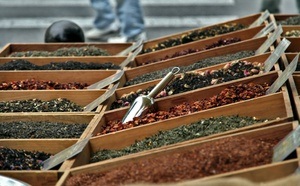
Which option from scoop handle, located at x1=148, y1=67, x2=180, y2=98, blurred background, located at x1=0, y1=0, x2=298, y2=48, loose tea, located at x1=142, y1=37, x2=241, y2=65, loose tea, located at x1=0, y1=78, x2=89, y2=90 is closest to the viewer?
scoop handle, located at x1=148, y1=67, x2=180, y2=98

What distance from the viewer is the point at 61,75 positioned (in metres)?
4.48

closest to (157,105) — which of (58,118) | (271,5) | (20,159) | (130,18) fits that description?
(58,118)

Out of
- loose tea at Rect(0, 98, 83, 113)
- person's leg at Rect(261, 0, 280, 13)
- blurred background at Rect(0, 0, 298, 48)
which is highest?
blurred background at Rect(0, 0, 298, 48)

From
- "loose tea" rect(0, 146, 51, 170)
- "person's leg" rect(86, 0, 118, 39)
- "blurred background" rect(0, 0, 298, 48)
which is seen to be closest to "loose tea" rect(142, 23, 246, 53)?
"loose tea" rect(0, 146, 51, 170)

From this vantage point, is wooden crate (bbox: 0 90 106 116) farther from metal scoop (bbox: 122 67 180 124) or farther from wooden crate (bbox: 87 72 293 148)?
wooden crate (bbox: 87 72 293 148)

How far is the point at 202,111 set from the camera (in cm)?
339

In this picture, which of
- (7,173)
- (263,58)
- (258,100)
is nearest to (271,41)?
(263,58)

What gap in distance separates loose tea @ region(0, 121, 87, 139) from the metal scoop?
236 millimetres

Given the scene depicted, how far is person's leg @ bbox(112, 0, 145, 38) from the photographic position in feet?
24.7

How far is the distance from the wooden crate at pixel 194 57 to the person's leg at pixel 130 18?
3.03 metres

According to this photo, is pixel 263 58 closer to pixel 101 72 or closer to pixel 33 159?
pixel 101 72

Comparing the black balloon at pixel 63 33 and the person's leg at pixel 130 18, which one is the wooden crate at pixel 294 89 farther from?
the person's leg at pixel 130 18

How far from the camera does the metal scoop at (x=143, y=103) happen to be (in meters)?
3.61

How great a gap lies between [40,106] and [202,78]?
35.8 inches
